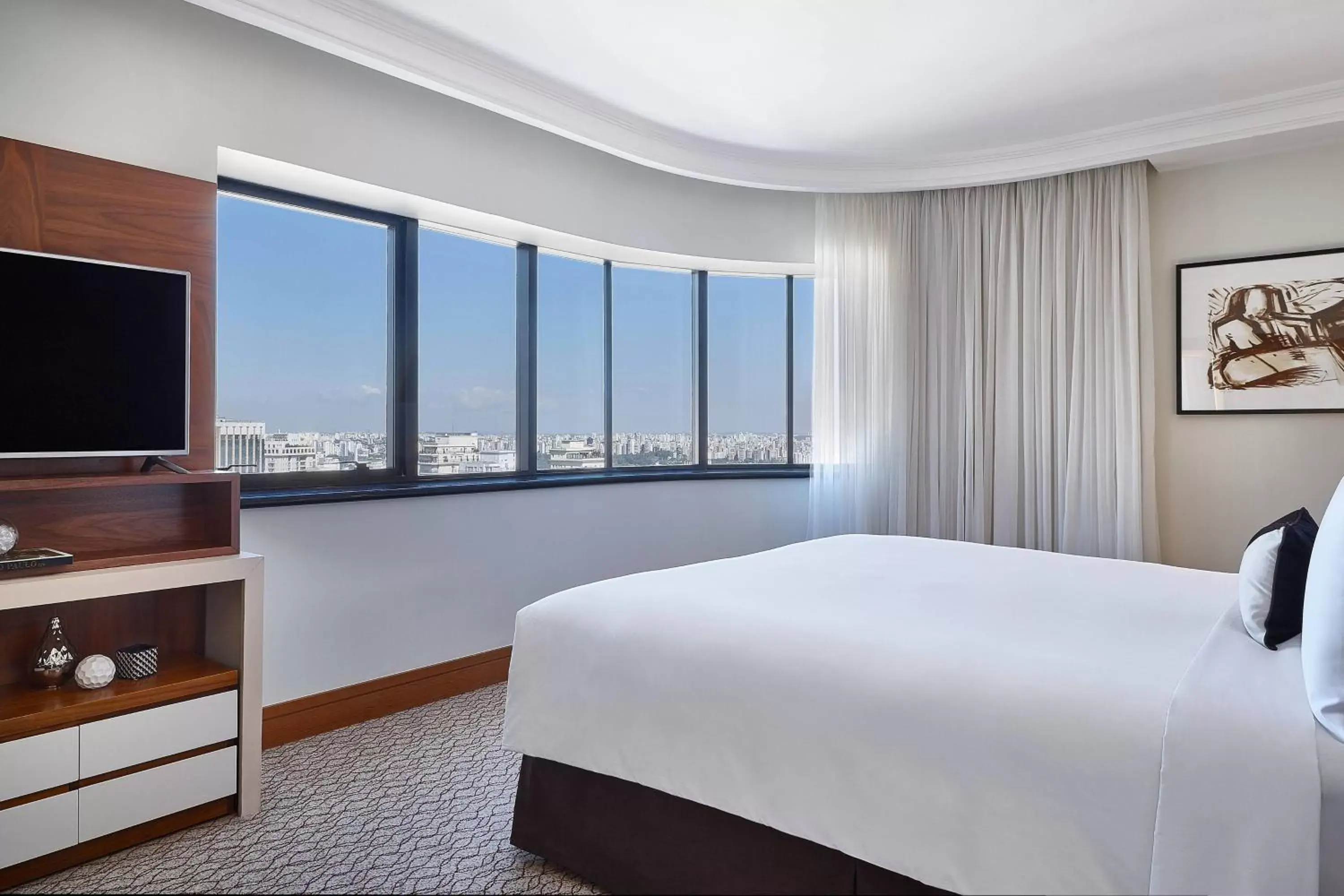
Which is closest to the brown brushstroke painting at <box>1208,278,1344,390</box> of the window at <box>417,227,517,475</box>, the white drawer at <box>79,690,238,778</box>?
the window at <box>417,227,517,475</box>

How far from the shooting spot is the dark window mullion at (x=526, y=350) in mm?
4098

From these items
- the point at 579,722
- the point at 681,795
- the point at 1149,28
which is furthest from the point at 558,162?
the point at 681,795

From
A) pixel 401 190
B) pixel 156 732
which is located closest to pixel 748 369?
pixel 401 190

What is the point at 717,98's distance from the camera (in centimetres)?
360

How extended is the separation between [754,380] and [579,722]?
127 inches

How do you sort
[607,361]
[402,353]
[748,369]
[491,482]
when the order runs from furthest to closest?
[748,369], [607,361], [491,482], [402,353]

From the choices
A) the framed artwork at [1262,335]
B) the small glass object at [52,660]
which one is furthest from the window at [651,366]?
the small glass object at [52,660]

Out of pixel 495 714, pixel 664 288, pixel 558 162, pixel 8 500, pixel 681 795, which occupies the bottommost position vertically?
pixel 495 714

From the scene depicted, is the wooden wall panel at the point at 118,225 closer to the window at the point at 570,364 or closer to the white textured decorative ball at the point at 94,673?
the white textured decorative ball at the point at 94,673

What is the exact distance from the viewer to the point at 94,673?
218 cm

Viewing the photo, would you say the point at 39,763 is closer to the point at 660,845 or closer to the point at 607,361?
the point at 660,845

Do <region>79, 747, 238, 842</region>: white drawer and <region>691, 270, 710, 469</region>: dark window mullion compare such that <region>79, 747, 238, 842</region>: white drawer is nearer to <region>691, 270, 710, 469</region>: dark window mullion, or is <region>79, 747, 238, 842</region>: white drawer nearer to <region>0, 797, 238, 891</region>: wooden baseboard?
<region>0, 797, 238, 891</region>: wooden baseboard

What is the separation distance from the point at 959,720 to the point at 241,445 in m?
2.66

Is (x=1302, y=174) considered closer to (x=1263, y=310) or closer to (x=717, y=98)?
(x=1263, y=310)
